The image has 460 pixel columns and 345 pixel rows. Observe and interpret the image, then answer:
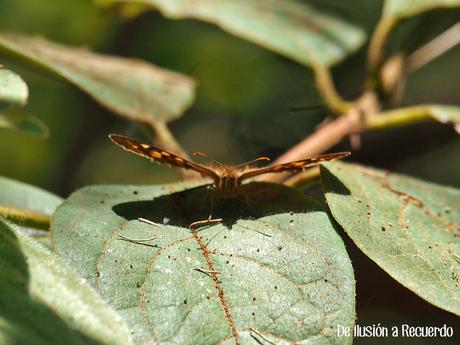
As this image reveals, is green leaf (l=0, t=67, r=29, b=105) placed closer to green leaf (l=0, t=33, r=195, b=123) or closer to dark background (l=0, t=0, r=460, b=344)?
green leaf (l=0, t=33, r=195, b=123)

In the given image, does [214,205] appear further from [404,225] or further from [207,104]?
[207,104]

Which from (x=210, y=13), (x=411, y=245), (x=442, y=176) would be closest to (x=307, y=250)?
(x=411, y=245)

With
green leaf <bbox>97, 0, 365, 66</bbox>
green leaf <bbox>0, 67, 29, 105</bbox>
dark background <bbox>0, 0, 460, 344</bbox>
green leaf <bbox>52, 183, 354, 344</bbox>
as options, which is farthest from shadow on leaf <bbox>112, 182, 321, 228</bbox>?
dark background <bbox>0, 0, 460, 344</bbox>

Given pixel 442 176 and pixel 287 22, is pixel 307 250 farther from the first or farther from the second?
pixel 442 176

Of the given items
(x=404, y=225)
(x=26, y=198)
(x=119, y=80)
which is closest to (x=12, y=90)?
(x=26, y=198)

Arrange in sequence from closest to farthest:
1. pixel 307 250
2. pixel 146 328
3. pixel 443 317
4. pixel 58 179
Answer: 1. pixel 146 328
2. pixel 307 250
3. pixel 443 317
4. pixel 58 179

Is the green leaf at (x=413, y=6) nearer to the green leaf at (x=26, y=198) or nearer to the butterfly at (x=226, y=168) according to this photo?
the butterfly at (x=226, y=168)
